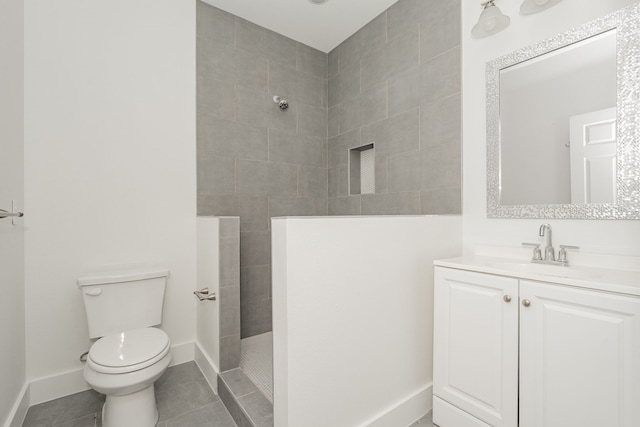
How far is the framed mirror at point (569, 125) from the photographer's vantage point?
132 centimetres

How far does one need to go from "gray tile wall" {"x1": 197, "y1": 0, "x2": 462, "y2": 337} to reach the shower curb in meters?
0.65

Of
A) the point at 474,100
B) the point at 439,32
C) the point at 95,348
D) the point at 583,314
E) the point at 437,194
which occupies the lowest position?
the point at 95,348

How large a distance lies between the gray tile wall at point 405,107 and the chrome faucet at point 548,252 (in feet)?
1.55

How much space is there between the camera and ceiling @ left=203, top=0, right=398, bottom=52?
2283 millimetres

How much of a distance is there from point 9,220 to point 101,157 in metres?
0.59

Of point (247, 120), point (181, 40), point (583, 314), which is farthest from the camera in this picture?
point (247, 120)

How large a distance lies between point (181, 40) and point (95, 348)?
2077 mm

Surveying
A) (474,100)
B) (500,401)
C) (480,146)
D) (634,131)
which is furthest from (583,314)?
(474,100)

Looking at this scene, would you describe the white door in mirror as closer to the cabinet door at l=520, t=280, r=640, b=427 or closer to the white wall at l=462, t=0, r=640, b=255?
the white wall at l=462, t=0, r=640, b=255

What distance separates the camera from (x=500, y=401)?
4.30 feet

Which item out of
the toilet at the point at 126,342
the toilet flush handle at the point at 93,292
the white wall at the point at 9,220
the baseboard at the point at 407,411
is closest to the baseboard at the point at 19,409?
the white wall at the point at 9,220

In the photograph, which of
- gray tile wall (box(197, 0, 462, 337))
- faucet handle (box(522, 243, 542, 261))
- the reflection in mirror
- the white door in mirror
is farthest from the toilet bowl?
the white door in mirror

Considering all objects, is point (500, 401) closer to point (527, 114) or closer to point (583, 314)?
point (583, 314)

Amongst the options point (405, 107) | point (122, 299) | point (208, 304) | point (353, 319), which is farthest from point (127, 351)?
point (405, 107)
